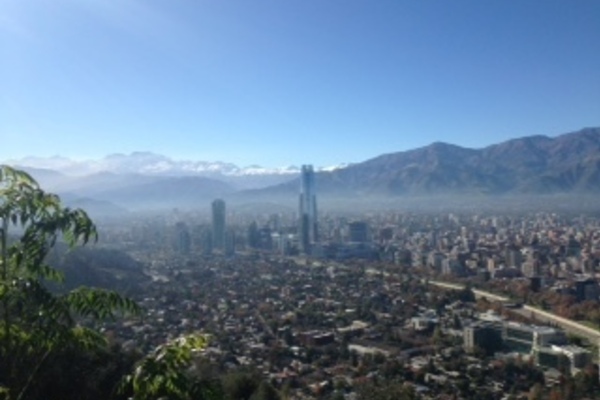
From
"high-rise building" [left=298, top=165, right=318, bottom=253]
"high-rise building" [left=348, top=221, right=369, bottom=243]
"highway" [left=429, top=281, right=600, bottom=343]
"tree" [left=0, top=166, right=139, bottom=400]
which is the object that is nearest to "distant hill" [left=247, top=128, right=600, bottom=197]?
"high-rise building" [left=298, top=165, right=318, bottom=253]

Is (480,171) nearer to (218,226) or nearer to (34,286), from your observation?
(218,226)

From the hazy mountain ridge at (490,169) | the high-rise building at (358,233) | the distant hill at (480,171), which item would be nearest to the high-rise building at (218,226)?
the high-rise building at (358,233)

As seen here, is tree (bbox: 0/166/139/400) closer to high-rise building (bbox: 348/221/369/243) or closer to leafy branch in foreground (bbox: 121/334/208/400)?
leafy branch in foreground (bbox: 121/334/208/400)

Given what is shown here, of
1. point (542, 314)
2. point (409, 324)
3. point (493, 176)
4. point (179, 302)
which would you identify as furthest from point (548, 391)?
point (493, 176)

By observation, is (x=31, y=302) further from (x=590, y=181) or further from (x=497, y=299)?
(x=590, y=181)

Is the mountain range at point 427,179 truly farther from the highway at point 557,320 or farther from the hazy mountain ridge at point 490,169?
the highway at point 557,320

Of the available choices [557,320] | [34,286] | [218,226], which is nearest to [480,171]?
[218,226]

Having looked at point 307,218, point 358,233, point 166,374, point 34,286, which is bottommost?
point 358,233
